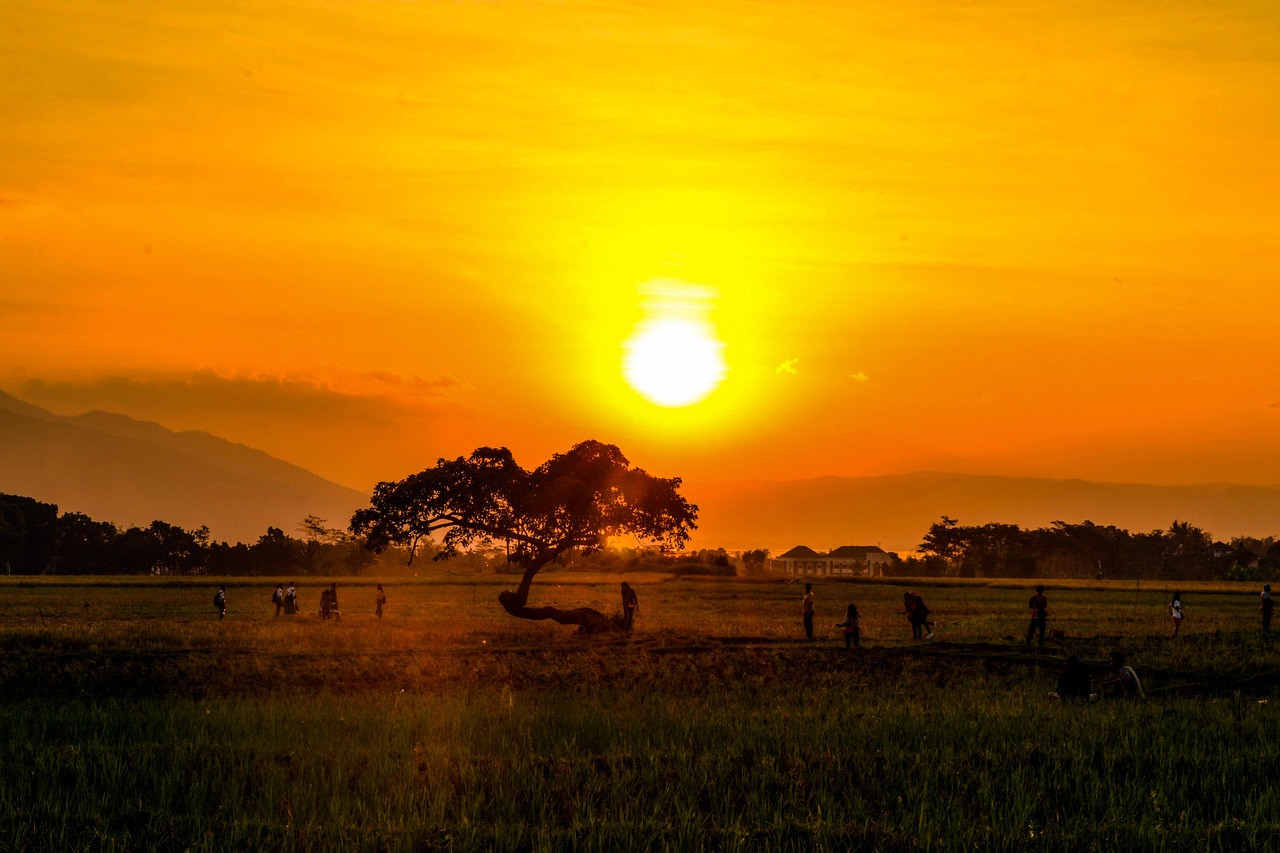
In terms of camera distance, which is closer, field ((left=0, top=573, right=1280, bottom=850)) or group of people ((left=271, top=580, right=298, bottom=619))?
field ((left=0, top=573, right=1280, bottom=850))

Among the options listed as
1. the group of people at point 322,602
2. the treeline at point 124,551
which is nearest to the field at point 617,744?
the group of people at point 322,602

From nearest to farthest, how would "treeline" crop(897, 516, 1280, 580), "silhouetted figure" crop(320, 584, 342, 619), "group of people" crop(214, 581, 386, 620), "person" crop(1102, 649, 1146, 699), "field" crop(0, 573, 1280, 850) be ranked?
"field" crop(0, 573, 1280, 850)
"person" crop(1102, 649, 1146, 699)
"silhouetted figure" crop(320, 584, 342, 619)
"group of people" crop(214, 581, 386, 620)
"treeline" crop(897, 516, 1280, 580)

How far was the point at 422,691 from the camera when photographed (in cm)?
2762

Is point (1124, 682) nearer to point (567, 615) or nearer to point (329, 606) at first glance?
point (567, 615)

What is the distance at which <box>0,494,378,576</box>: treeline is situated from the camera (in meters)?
138

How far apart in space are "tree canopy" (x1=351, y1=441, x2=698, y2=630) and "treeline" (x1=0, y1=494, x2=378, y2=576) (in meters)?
94.2

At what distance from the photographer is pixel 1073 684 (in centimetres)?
2658

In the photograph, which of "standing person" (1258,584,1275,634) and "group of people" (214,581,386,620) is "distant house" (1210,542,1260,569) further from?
"group of people" (214,581,386,620)

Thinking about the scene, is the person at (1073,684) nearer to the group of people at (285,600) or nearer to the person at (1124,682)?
the person at (1124,682)

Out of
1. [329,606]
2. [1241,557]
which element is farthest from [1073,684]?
[1241,557]

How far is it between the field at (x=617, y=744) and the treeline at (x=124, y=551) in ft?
341

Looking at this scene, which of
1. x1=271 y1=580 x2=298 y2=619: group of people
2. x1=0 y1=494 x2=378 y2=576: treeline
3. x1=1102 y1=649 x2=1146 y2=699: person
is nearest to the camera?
x1=1102 y1=649 x2=1146 y2=699: person

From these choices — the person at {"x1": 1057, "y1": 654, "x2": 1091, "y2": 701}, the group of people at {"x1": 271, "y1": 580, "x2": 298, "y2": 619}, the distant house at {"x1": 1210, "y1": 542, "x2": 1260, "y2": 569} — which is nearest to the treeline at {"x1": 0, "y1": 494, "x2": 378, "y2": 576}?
the group of people at {"x1": 271, "y1": 580, "x2": 298, "y2": 619}

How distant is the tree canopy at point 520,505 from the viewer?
146ft
